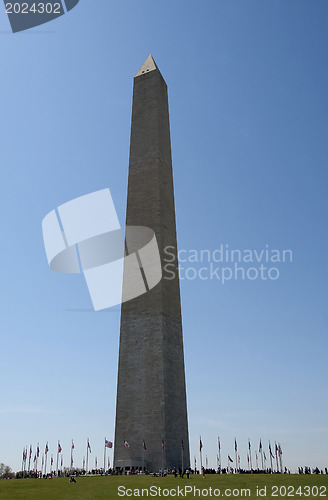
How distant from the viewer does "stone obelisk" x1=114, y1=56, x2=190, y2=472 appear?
108 feet

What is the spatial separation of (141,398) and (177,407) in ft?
9.29

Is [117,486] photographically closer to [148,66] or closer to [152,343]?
[152,343]

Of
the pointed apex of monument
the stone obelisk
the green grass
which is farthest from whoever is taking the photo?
the pointed apex of monument

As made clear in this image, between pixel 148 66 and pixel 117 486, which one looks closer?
pixel 117 486

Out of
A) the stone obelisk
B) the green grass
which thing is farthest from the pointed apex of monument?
the green grass

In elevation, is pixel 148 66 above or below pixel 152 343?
above

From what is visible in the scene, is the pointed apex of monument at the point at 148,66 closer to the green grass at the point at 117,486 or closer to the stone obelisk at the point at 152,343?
the stone obelisk at the point at 152,343

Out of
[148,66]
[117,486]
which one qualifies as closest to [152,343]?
[117,486]

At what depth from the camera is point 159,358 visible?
34.2 meters

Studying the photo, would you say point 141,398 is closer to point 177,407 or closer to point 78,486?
point 177,407

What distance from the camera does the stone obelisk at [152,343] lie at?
32844mm

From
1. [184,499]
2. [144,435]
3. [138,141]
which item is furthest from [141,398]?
[138,141]

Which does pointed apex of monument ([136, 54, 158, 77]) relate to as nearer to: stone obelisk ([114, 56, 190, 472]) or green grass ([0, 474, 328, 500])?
stone obelisk ([114, 56, 190, 472])

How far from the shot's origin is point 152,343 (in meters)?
35.0
